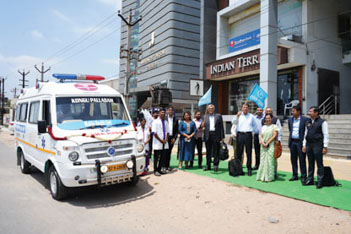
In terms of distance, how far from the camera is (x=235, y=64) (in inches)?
773

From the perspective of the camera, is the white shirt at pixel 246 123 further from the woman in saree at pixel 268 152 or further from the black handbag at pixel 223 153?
the black handbag at pixel 223 153

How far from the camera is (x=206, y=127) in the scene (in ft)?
26.6

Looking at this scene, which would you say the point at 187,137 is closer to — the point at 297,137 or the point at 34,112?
the point at 297,137

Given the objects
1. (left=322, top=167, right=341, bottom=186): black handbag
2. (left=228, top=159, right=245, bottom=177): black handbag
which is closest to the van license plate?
(left=228, top=159, right=245, bottom=177): black handbag

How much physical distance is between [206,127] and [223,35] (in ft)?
51.8

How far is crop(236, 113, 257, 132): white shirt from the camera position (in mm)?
7484

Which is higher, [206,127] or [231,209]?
[206,127]

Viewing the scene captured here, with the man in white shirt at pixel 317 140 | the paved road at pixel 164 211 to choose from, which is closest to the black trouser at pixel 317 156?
the man in white shirt at pixel 317 140

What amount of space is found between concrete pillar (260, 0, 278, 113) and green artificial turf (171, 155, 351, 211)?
27.9ft

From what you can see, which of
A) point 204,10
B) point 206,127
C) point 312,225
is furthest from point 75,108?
point 204,10

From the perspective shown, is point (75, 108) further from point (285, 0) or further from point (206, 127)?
point (285, 0)

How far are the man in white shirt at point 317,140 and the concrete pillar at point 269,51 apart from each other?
9402 mm

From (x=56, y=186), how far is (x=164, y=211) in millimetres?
2319

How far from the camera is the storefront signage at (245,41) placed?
770 inches
